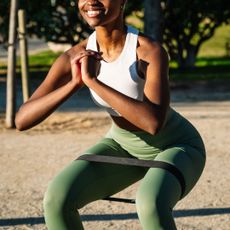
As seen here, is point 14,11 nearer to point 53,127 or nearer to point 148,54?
point 53,127

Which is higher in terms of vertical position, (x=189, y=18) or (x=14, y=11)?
(x=14, y=11)

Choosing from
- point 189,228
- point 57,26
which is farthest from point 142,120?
point 57,26

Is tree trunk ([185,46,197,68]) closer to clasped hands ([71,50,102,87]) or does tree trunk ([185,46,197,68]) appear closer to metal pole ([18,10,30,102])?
metal pole ([18,10,30,102])

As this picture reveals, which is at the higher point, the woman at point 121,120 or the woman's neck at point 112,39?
the woman's neck at point 112,39

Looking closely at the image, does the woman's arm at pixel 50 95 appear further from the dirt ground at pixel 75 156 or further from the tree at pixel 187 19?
the tree at pixel 187 19

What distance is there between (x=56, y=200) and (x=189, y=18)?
14349mm

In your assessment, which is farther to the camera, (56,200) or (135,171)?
(135,171)

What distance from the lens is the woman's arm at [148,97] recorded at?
2.95 meters

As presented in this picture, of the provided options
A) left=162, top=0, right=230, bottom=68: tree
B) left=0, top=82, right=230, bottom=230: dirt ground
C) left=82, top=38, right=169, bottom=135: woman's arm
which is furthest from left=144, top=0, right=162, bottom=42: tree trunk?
left=82, top=38, right=169, bottom=135: woman's arm

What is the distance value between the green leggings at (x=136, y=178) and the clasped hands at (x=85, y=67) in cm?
41

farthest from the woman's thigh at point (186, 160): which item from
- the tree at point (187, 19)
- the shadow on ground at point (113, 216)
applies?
the tree at point (187, 19)

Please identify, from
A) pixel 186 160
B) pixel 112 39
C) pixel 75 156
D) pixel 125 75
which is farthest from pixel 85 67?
pixel 75 156

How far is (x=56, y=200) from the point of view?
3.02 meters

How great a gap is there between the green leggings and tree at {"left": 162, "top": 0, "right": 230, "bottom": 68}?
12.8 m
